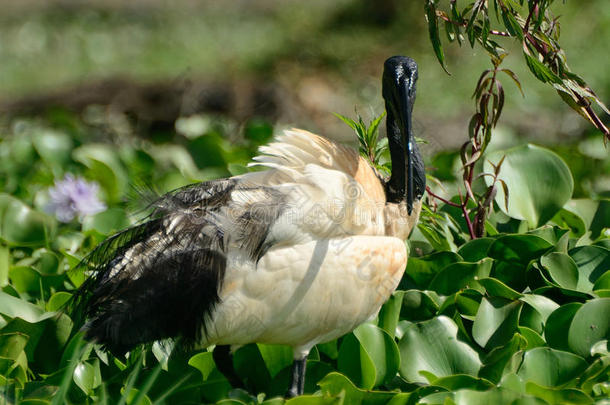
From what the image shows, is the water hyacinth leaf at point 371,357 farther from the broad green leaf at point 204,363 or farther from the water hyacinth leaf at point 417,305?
the broad green leaf at point 204,363

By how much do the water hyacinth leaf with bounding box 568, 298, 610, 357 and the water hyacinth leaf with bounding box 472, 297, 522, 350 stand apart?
20cm

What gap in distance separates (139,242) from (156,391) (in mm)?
518

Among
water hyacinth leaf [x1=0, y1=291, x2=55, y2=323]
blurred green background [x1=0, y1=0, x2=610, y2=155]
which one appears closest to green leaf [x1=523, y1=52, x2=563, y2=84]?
water hyacinth leaf [x1=0, y1=291, x2=55, y2=323]

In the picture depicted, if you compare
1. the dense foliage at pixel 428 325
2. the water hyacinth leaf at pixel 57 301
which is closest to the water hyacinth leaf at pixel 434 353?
the dense foliage at pixel 428 325

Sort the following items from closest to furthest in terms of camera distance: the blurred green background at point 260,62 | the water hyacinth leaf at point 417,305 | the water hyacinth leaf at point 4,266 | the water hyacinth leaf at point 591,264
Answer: the water hyacinth leaf at point 417,305 < the water hyacinth leaf at point 591,264 < the water hyacinth leaf at point 4,266 < the blurred green background at point 260,62

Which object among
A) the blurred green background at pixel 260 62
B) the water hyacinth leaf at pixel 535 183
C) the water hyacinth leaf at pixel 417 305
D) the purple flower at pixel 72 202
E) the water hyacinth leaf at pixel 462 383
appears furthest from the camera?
the blurred green background at pixel 260 62

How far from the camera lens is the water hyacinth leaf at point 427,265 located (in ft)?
11.9

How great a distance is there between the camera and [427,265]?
369 cm

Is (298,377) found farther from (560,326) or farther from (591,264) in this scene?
(591,264)

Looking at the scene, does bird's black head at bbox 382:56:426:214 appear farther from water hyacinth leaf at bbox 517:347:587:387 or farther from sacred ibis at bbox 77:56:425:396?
water hyacinth leaf at bbox 517:347:587:387

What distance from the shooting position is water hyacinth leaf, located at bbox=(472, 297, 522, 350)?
10.4 feet

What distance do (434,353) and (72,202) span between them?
7.12 feet

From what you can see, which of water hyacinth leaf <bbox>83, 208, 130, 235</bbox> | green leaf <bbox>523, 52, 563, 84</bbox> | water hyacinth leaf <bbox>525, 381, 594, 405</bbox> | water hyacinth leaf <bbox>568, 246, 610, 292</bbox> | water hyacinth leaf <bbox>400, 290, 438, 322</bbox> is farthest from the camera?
water hyacinth leaf <bbox>83, 208, 130, 235</bbox>

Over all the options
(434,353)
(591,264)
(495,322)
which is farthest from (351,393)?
(591,264)
